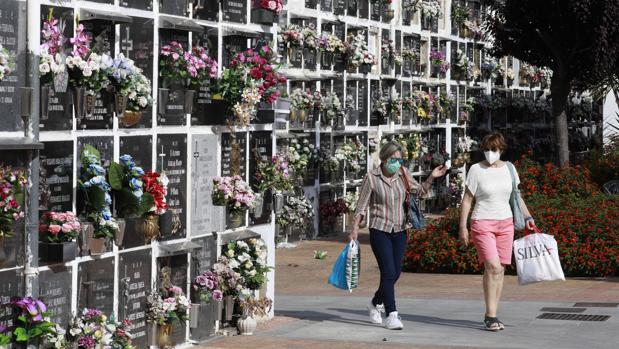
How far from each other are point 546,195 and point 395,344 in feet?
30.9

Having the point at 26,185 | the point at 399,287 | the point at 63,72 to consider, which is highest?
the point at 63,72

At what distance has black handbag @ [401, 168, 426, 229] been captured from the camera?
10977 millimetres

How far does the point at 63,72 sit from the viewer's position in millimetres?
8562

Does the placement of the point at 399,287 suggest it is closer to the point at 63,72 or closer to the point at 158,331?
the point at 158,331

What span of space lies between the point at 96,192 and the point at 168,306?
4.82 feet

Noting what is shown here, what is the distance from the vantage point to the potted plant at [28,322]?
8141mm

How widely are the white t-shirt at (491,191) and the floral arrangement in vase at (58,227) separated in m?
3.64

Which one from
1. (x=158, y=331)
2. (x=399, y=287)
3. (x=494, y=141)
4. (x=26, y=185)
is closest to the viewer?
(x=26, y=185)

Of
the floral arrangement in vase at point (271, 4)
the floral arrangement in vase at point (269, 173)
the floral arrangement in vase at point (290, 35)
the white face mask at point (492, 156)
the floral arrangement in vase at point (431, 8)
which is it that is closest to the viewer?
the white face mask at point (492, 156)

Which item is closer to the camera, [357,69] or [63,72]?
[63,72]

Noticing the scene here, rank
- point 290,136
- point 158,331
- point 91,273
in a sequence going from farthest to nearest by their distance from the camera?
point 290,136, point 158,331, point 91,273

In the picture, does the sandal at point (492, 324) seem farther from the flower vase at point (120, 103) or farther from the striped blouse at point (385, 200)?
the flower vase at point (120, 103)

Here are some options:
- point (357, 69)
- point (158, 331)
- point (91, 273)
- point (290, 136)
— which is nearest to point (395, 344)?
point (158, 331)

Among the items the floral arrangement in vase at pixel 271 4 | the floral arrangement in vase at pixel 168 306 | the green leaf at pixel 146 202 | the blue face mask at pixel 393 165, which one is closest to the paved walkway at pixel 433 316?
the floral arrangement in vase at pixel 168 306
